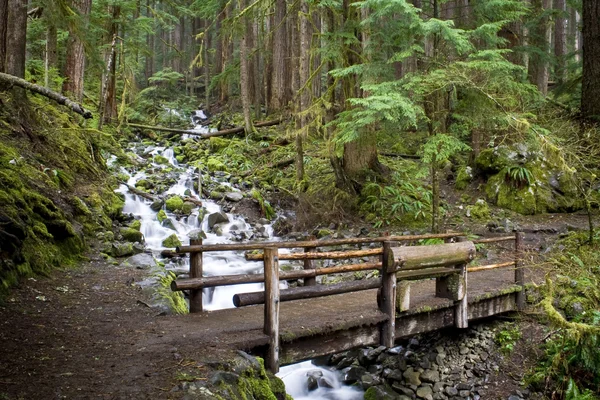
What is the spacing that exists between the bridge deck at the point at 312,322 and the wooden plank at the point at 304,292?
33 centimetres

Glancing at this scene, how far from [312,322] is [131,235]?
6.82 m

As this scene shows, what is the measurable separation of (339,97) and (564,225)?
7117 mm

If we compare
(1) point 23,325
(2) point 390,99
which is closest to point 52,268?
(1) point 23,325

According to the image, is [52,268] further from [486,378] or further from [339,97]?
[339,97]

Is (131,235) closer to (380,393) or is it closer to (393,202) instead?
(380,393)

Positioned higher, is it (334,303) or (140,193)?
(140,193)

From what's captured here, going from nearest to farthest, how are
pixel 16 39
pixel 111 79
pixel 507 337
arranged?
pixel 507 337 < pixel 16 39 < pixel 111 79

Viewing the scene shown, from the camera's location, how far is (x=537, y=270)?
934 cm

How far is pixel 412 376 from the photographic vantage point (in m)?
7.12

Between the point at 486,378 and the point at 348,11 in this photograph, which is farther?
the point at 348,11

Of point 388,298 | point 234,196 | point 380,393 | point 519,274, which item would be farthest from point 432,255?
point 234,196

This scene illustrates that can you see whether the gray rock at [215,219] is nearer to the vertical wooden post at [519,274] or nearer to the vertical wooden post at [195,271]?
the vertical wooden post at [195,271]

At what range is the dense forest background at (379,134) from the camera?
25.8ft

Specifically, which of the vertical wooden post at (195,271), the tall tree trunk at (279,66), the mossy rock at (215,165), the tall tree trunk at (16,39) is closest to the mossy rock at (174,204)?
the mossy rock at (215,165)
